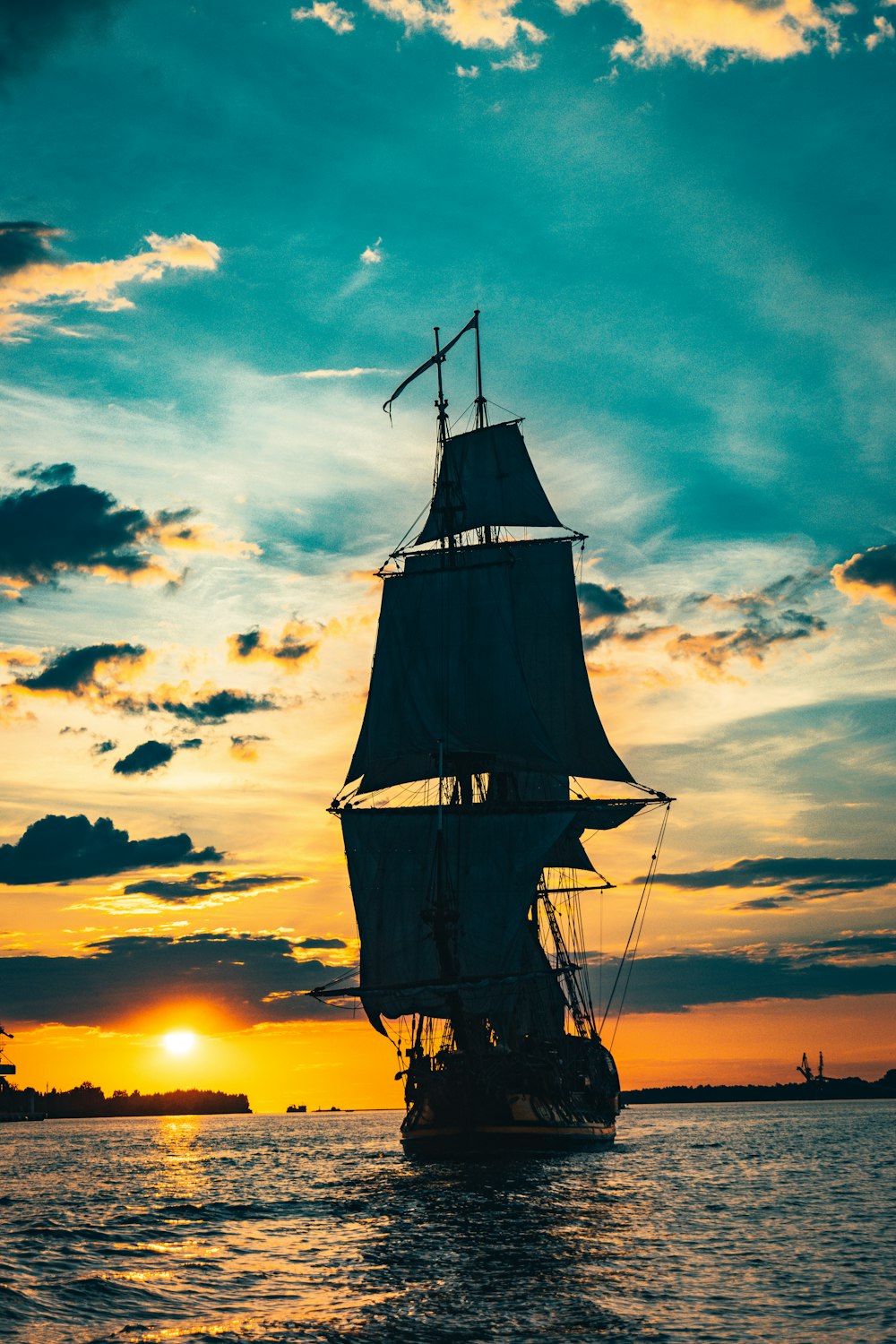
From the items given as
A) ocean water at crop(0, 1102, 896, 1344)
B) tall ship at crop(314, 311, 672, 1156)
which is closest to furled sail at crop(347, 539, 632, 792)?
tall ship at crop(314, 311, 672, 1156)

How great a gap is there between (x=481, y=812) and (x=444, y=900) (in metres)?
7.03

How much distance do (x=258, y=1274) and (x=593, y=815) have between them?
6329 centimetres

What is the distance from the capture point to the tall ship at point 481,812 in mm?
77438

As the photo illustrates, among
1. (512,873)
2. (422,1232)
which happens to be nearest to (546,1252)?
(422,1232)

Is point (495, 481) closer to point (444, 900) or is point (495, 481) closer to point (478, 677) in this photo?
point (478, 677)

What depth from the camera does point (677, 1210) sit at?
178ft

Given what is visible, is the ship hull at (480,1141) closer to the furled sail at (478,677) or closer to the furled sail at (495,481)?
the furled sail at (478,677)

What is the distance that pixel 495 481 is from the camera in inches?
4008

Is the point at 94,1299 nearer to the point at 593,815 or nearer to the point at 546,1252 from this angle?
the point at 546,1252

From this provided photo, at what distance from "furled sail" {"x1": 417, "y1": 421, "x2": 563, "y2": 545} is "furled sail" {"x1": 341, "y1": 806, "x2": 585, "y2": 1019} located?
1025 inches

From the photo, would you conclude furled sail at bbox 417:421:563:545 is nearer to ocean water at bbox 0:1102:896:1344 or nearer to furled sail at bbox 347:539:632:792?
furled sail at bbox 347:539:632:792

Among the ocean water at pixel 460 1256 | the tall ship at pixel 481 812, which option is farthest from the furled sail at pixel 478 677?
the ocean water at pixel 460 1256

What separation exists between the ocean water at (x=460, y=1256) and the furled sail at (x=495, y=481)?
46758mm

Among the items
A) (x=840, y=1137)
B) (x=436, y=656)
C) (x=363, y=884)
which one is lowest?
(x=840, y=1137)
